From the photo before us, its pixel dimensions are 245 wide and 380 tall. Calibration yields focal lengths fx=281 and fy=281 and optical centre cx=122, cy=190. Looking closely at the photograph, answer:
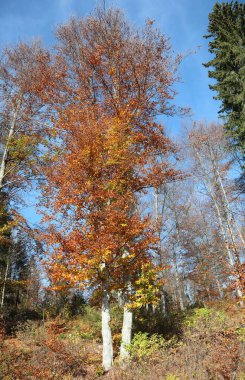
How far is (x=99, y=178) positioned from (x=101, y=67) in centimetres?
672

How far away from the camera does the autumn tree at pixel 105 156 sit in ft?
31.4

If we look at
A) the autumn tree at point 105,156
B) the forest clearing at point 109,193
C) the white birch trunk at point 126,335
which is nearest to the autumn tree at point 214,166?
the forest clearing at point 109,193

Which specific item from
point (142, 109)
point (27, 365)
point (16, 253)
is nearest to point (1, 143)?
point (142, 109)

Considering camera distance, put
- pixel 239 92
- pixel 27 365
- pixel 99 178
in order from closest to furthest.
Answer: pixel 27 365 → pixel 99 178 → pixel 239 92

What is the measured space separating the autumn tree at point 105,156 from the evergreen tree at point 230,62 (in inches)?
112

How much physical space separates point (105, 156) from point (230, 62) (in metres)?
8.47

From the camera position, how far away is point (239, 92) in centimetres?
1368

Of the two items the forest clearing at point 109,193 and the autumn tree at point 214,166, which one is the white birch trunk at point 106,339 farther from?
the autumn tree at point 214,166

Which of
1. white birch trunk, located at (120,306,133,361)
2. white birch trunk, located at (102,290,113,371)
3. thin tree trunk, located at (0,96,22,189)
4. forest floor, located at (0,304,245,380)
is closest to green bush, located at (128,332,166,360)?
forest floor, located at (0,304,245,380)

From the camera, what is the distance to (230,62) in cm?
1427

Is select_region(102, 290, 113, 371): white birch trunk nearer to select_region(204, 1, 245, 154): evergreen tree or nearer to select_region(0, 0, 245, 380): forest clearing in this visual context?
select_region(0, 0, 245, 380): forest clearing

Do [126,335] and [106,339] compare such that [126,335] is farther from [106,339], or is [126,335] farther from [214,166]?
[214,166]

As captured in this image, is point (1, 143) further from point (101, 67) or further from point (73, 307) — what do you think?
point (73, 307)

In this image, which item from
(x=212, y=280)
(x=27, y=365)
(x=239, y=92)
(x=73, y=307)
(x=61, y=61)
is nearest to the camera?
(x=27, y=365)
